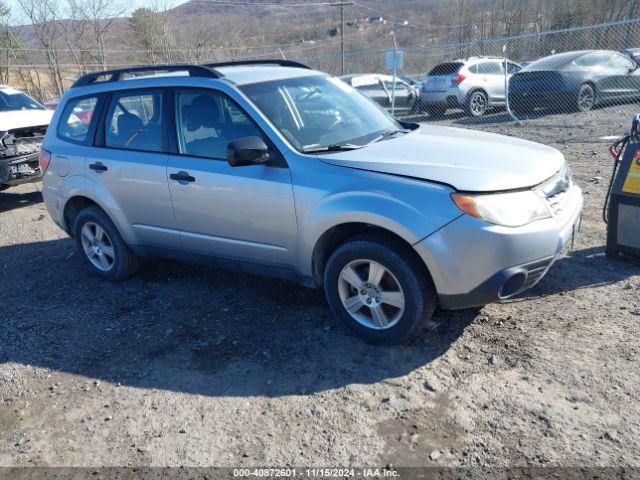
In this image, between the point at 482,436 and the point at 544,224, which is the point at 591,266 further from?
the point at 482,436

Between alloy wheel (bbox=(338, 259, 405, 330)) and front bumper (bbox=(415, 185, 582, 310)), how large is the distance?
324 millimetres

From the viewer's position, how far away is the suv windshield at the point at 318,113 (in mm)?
4102

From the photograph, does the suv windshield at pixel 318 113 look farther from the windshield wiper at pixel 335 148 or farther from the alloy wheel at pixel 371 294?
the alloy wheel at pixel 371 294

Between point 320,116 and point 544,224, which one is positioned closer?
Result: point 544,224

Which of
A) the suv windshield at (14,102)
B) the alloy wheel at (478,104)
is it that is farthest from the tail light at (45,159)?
the alloy wheel at (478,104)

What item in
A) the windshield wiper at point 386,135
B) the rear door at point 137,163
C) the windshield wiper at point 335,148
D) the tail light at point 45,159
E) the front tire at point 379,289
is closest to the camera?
the front tire at point 379,289

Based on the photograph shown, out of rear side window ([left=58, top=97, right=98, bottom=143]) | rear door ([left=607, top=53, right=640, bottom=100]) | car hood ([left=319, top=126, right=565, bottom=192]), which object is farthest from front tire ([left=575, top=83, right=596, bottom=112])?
rear side window ([left=58, top=97, right=98, bottom=143])

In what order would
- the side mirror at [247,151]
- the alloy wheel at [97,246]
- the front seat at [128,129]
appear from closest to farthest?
the side mirror at [247,151]
the front seat at [128,129]
the alloy wheel at [97,246]

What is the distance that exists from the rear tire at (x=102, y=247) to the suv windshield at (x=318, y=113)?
6.49 ft

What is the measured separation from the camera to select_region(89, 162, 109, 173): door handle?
4922 millimetres

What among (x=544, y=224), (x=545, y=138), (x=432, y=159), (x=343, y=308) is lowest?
(x=545, y=138)

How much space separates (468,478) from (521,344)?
129 centimetres

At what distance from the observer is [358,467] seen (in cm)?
277

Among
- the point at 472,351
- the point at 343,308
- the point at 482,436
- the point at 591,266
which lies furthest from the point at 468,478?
the point at 591,266
